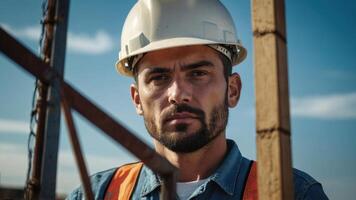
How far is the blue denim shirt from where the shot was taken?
314 centimetres

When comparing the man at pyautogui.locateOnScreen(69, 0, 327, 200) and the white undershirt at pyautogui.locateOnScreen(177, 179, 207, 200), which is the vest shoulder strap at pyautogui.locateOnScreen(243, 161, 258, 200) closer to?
the man at pyautogui.locateOnScreen(69, 0, 327, 200)

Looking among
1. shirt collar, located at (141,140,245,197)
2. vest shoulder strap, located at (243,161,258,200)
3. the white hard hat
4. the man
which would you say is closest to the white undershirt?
the man

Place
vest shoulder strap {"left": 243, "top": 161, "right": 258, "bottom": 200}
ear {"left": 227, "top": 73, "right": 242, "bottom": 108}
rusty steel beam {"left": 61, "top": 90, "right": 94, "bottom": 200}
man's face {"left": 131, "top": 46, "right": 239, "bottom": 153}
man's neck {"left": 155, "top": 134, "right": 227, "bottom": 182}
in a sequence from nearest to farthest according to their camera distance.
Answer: rusty steel beam {"left": 61, "top": 90, "right": 94, "bottom": 200}, vest shoulder strap {"left": 243, "top": 161, "right": 258, "bottom": 200}, man's face {"left": 131, "top": 46, "right": 239, "bottom": 153}, man's neck {"left": 155, "top": 134, "right": 227, "bottom": 182}, ear {"left": 227, "top": 73, "right": 242, "bottom": 108}

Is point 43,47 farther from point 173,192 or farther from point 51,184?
point 173,192

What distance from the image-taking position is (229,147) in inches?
145

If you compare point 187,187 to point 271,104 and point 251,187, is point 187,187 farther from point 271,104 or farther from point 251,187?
point 271,104

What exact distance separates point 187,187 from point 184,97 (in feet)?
2.54

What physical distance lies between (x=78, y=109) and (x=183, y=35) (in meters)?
1.89

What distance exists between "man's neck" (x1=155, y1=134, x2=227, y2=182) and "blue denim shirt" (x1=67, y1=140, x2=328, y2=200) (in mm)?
112

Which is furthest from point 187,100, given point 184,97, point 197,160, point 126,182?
point 126,182

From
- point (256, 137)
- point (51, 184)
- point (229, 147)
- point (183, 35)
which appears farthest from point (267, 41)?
point (229, 147)

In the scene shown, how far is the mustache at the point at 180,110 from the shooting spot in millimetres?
3076

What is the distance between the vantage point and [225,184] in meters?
3.18

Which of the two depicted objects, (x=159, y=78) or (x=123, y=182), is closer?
(x=159, y=78)
